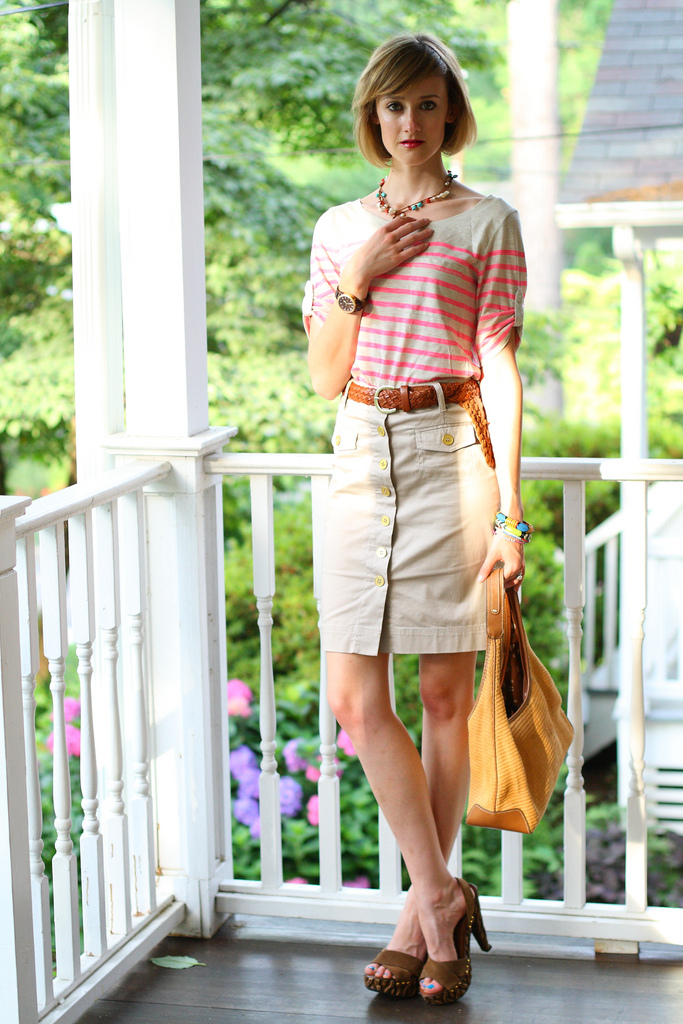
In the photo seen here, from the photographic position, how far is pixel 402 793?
6.81 feet

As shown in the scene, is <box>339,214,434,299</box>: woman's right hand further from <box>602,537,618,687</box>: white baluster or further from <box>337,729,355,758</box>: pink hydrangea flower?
<box>602,537,618,687</box>: white baluster

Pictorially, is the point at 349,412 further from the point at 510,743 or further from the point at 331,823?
the point at 331,823

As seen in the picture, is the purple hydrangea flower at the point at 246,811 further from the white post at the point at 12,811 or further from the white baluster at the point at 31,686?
the white post at the point at 12,811

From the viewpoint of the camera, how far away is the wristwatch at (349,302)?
1.92 meters

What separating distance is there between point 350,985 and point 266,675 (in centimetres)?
67

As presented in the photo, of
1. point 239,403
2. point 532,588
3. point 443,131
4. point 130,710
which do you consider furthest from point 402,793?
point 239,403

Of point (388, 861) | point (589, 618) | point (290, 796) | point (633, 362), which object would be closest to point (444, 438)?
point (388, 861)

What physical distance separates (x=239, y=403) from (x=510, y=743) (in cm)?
444

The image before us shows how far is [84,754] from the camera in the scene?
2146mm

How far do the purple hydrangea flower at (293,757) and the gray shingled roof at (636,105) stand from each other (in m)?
3.19

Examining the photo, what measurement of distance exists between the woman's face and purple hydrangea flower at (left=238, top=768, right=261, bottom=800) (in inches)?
100

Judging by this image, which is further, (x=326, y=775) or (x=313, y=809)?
(x=313, y=809)

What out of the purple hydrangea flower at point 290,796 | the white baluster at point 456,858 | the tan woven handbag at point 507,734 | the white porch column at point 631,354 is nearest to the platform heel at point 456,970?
the white baluster at point 456,858

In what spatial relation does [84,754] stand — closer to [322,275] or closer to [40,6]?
[322,275]
